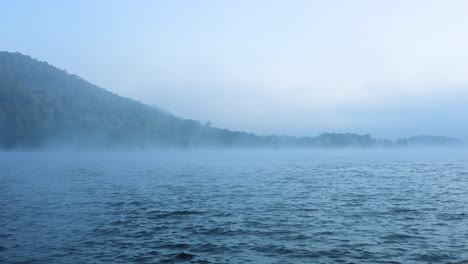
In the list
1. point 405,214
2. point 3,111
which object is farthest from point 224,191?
point 3,111

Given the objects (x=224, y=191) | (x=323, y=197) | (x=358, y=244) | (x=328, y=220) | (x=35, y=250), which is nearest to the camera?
(x=35, y=250)

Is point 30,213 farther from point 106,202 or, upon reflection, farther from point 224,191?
point 224,191

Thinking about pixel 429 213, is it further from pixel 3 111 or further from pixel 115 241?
pixel 3 111

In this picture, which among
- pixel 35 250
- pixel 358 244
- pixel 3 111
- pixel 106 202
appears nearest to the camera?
pixel 35 250

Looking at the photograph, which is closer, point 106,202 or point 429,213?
point 429,213

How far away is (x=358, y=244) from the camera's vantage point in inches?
872

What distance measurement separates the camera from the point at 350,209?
33031 mm

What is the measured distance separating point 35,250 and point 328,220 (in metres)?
18.5

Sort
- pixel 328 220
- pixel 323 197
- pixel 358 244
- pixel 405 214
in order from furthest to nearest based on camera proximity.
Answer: pixel 323 197 < pixel 405 214 < pixel 328 220 < pixel 358 244

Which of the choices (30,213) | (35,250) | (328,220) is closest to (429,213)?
(328,220)

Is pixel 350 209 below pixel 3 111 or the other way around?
below

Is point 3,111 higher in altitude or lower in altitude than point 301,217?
higher

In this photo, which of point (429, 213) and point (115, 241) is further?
point (429, 213)

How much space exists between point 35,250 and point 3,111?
677 feet
